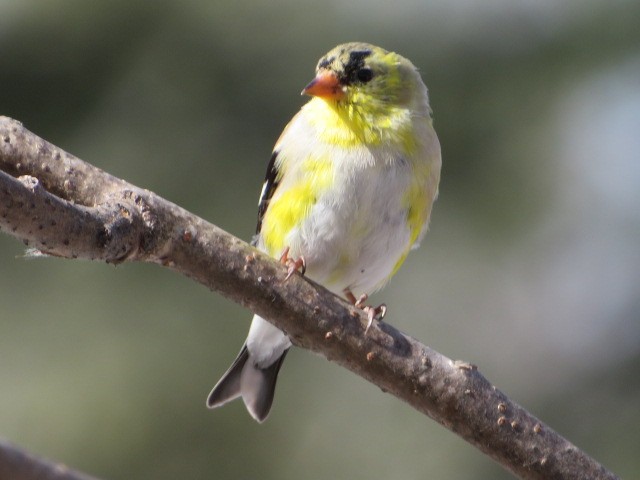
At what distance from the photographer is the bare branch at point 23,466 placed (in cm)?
117

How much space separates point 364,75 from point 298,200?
61cm

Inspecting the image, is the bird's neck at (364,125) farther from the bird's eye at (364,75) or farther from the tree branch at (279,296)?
the tree branch at (279,296)

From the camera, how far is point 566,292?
6.24m

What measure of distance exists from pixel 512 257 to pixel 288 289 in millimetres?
3506

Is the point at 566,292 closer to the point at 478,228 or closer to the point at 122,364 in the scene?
the point at 478,228

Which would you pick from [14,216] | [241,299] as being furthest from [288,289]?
[14,216]

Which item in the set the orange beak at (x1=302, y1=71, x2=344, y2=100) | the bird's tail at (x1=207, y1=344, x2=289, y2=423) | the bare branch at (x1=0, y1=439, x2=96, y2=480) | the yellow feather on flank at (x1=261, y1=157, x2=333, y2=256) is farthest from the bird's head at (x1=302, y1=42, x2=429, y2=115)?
the bare branch at (x1=0, y1=439, x2=96, y2=480)

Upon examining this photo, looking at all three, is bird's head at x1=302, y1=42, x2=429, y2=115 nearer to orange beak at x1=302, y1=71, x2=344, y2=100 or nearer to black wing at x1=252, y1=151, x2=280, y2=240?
orange beak at x1=302, y1=71, x2=344, y2=100

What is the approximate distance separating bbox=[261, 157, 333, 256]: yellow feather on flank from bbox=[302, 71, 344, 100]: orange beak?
0.90 ft

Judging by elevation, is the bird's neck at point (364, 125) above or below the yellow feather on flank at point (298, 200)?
above

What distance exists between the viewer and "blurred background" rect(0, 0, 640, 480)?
16.7 ft

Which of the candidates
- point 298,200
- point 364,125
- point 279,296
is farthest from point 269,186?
point 279,296

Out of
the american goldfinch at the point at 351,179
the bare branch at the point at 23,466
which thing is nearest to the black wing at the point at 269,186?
the american goldfinch at the point at 351,179

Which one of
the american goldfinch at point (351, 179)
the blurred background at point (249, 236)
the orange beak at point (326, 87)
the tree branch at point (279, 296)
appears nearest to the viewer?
the tree branch at point (279, 296)
